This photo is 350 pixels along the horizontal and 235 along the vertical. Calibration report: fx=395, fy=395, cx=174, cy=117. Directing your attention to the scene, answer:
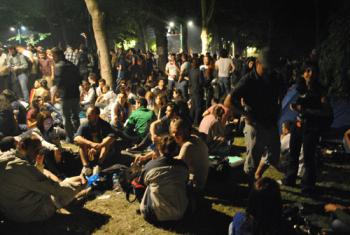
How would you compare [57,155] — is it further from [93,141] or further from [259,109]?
[259,109]

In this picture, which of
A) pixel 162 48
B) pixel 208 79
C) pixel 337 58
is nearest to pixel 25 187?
pixel 337 58

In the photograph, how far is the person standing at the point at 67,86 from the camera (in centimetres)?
924

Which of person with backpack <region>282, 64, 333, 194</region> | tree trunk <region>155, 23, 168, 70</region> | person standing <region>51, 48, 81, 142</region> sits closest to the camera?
person with backpack <region>282, 64, 333, 194</region>

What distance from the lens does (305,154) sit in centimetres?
629

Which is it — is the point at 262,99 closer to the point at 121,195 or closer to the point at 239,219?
the point at 239,219

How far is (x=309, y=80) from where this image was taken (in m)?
6.08

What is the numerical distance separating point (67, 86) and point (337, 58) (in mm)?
6551

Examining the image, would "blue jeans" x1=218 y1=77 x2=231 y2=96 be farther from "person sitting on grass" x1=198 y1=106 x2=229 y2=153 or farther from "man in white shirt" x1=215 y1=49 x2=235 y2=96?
"person sitting on grass" x1=198 y1=106 x2=229 y2=153

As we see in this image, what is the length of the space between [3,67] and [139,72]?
7.25m

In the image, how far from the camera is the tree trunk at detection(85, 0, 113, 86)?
1212cm

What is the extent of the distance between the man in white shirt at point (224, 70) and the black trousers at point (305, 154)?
6263 millimetres

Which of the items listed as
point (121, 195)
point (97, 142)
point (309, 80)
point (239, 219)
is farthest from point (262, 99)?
point (97, 142)

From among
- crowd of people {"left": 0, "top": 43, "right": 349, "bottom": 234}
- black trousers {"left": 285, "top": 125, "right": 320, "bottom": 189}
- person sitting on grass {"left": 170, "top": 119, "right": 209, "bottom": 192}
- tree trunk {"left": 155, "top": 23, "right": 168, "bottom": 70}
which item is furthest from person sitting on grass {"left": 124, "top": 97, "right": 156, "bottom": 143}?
tree trunk {"left": 155, "top": 23, "right": 168, "bottom": 70}

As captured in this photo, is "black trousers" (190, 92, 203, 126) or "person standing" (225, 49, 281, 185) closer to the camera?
"person standing" (225, 49, 281, 185)
